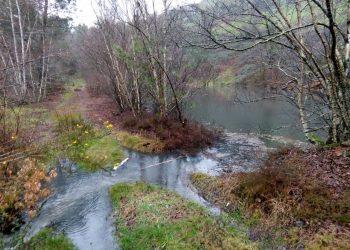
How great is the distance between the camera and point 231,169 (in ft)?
31.0

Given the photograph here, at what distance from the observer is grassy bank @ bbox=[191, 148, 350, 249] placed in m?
5.31

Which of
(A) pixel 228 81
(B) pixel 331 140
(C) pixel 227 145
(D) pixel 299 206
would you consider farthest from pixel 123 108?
(A) pixel 228 81

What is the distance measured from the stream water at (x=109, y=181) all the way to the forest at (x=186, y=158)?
1.7 inches

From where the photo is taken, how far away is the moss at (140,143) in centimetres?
1148

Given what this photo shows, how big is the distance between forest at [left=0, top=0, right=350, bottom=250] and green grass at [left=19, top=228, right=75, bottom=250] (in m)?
0.02

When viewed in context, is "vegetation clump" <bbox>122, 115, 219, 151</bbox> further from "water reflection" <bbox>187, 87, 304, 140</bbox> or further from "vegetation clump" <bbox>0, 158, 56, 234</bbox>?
"vegetation clump" <bbox>0, 158, 56, 234</bbox>

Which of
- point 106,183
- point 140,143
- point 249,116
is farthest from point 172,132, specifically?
point 249,116

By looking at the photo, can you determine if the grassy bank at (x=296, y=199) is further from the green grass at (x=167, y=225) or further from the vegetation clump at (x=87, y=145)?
the vegetation clump at (x=87, y=145)

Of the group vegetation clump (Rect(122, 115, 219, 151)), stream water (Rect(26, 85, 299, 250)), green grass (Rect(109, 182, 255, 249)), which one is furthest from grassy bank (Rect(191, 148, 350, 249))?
vegetation clump (Rect(122, 115, 219, 151))

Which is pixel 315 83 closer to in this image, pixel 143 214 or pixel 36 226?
pixel 143 214

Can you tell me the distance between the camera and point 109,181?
28.1ft

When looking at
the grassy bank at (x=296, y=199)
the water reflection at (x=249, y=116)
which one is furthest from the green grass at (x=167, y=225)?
the water reflection at (x=249, y=116)

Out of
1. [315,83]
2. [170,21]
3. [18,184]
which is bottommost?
[18,184]

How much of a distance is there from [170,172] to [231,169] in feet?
6.61
